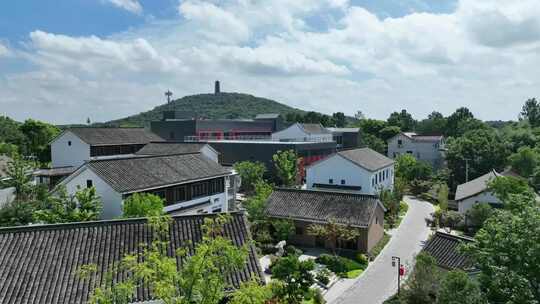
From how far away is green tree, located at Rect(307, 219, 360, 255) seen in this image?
88.0ft

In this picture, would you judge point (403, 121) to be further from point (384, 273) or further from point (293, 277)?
point (293, 277)

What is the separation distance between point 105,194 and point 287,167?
23975 mm

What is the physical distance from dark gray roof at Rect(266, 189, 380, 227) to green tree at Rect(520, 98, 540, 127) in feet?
236

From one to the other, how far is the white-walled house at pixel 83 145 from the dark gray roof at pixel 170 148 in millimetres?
2941

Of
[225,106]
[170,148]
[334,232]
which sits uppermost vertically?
[225,106]

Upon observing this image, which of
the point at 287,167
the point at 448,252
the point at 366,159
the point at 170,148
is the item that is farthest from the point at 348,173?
the point at 448,252

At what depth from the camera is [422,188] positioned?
51625mm

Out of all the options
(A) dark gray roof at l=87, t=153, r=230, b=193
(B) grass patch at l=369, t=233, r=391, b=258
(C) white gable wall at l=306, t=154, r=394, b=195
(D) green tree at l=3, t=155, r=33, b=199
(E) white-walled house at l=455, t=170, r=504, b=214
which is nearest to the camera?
(A) dark gray roof at l=87, t=153, r=230, b=193

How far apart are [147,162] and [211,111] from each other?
484ft

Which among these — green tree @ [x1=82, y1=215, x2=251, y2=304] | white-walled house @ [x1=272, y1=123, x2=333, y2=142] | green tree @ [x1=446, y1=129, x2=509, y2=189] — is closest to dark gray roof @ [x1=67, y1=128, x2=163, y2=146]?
white-walled house @ [x1=272, y1=123, x2=333, y2=142]

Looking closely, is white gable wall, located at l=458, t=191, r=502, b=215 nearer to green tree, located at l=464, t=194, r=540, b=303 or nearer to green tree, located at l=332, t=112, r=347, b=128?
green tree, located at l=464, t=194, r=540, b=303

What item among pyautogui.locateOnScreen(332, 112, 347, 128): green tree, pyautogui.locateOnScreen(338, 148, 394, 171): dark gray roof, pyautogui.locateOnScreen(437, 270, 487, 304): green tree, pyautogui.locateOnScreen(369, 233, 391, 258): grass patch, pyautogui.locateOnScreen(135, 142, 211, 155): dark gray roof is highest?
pyautogui.locateOnScreen(332, 112, 347, 128): green tree

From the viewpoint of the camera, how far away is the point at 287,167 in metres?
45.5

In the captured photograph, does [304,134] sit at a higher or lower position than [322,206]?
higher
